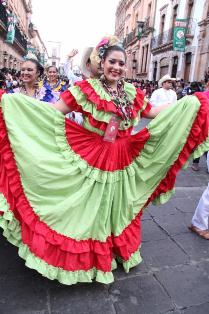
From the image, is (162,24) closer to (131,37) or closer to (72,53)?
(131,37)

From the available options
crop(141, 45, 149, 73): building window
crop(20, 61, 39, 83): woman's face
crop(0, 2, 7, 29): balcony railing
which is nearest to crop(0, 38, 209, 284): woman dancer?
crop(20, 61, 39, 83): woman's face

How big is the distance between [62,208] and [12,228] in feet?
1.47

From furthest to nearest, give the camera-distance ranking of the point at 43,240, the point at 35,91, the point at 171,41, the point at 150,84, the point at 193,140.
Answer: the point at 171,41 → the point at 150,84 → the point at 35,91 → the point at 193,140 → the point at 43,240

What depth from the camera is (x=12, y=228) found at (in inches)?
92.7

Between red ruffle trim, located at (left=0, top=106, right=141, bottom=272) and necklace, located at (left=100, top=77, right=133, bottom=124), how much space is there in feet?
2.64

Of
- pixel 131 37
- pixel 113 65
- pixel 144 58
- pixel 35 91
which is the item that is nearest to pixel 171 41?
pixel 144 58

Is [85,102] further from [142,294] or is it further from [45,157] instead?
[142,294]

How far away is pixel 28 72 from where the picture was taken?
3350 mm

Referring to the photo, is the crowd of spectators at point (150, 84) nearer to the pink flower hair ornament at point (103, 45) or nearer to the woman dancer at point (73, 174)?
the pink flower hair ornament at point (103, 45)

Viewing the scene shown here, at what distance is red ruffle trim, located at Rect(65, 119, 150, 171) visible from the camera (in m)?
2.31

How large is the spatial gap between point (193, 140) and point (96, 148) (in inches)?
32.8

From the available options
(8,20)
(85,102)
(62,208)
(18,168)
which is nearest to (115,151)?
(85,102)

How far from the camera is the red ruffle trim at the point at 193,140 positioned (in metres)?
2.53

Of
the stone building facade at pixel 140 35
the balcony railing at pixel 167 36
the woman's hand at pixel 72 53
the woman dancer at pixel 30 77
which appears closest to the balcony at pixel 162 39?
the balcony railing at pixel 167 36
